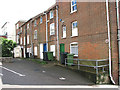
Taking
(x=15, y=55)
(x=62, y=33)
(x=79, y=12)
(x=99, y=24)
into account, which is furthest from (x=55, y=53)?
(x=15, y=55)

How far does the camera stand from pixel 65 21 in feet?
46.2

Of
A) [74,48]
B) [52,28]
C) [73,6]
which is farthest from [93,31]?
[52,28]

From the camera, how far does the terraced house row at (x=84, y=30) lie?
9.06 metres

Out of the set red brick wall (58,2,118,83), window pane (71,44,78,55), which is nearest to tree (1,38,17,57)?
red brick wall (58,2,118,83)

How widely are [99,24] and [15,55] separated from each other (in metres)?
25.1

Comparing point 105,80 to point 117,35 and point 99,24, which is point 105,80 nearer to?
point 117,35

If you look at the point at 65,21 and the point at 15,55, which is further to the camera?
the point at 15,55

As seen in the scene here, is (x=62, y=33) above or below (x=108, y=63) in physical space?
above

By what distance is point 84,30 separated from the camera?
11484mm

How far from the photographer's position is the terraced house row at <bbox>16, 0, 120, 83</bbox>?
9062 millimetres

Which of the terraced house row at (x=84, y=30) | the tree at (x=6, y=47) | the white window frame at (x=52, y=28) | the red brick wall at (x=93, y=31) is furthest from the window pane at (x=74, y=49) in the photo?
the tree at (x=6, y=47)

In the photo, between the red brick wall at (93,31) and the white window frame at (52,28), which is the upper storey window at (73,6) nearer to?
the red brick wall at (93,31)

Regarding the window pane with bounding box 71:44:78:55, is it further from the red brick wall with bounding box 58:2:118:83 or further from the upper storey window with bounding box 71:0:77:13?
the upper storey window with bounding box 71:0:77:13

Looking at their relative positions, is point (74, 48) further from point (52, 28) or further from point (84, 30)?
point (52, 28)
